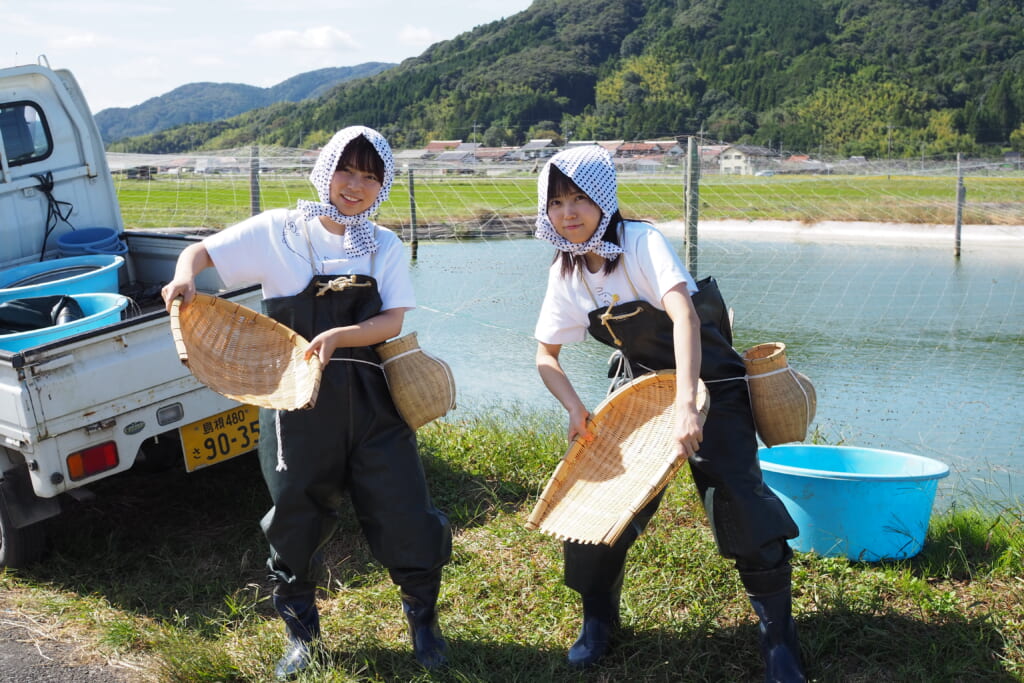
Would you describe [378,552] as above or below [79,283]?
below

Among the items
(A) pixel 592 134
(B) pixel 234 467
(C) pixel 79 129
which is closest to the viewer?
(B) pixel 234 467

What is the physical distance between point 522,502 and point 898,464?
1.58m

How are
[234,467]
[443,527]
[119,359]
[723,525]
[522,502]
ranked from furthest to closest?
[234,467] → [522,502] → [119,359] → [443,527] → [723,525]

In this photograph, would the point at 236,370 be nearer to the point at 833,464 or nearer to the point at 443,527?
the point at 443,527

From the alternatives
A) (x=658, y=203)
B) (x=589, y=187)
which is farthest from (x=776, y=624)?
(x=658, y=203)

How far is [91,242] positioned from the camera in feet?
17.9

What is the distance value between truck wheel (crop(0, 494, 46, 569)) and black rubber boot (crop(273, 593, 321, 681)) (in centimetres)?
155

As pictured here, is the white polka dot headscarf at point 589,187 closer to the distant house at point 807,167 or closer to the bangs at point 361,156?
the bangs at point 361,156

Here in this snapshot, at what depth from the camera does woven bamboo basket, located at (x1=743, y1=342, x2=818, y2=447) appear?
8.78 ft

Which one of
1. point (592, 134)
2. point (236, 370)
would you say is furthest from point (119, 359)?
point (592, 134)

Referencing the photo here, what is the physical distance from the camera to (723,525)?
2.62m

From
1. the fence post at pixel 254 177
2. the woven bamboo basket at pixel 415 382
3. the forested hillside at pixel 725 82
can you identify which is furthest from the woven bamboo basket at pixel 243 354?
the forested hillside at pixel 725 82

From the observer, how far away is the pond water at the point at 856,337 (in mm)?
5195

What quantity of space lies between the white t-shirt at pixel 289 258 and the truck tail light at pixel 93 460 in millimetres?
1183
